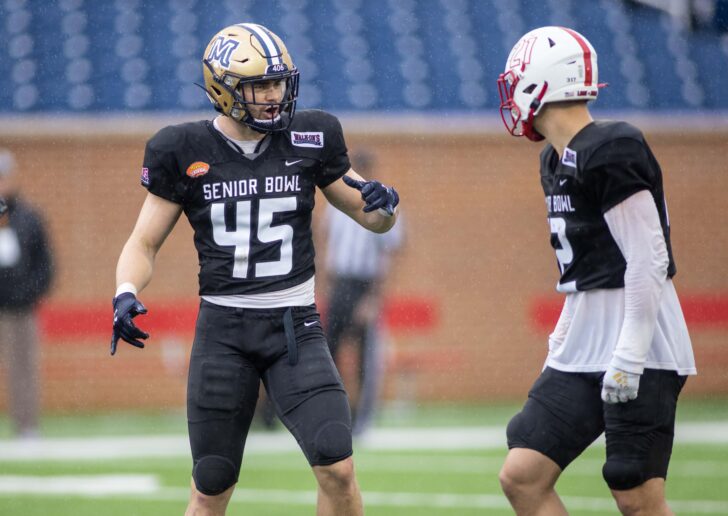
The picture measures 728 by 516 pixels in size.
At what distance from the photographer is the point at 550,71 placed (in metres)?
3.58

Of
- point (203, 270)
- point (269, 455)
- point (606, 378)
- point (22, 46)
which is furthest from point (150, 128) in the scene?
point (606, 378)

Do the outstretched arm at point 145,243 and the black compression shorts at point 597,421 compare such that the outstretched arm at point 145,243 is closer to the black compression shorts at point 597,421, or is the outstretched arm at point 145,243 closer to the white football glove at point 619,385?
the black compression shorts at point 597,421

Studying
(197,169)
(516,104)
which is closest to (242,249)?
(197,169)

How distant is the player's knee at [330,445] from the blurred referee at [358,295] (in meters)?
4.21

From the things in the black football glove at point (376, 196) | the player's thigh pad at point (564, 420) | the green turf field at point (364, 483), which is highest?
the black football glove at point (376, 196)

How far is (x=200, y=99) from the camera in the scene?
427 inches

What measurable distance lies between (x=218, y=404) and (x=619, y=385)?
1268mm

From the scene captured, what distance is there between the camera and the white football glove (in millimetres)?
3338

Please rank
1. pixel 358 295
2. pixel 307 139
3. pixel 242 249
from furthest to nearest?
pixel 358 295, pixel 307 139, pixel 242 249

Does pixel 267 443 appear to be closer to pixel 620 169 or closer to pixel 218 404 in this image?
pixel 218 404

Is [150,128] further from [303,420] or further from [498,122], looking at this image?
[303,420]

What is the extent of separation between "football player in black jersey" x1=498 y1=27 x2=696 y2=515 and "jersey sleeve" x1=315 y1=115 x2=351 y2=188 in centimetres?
60

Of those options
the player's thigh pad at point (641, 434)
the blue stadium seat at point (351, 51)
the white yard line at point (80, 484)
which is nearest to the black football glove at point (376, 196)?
the player's thigh pad at point (641, 434)

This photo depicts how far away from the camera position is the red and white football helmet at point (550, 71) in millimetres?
3582
